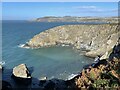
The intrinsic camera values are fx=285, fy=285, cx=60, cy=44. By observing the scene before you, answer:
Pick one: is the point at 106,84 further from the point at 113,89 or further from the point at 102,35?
the point at 102,35

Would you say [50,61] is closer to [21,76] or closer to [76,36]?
[21,76]

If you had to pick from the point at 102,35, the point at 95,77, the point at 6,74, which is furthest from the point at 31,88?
the point at 102,35

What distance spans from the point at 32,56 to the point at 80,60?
484 inches

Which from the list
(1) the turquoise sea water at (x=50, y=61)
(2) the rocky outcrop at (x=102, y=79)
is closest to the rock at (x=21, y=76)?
(1) the turquoise sea water at (x=50, y=61)

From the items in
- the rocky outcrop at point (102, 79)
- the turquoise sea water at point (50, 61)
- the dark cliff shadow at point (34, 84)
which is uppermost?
the rocky outcrop at point (102, 79)

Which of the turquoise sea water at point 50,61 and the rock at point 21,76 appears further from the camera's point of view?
the turquoise sea water at point 50,61

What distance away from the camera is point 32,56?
64438 millimetres

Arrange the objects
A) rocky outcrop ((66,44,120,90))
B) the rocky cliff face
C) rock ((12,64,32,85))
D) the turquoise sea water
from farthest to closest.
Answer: the rocky cliff face
the turquoise sea water
rock ((12,64,32,85))
rocky outcrop ((66,44,120,90))

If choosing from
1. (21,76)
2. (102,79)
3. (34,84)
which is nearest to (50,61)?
(21,76)

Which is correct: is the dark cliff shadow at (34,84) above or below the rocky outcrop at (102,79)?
below

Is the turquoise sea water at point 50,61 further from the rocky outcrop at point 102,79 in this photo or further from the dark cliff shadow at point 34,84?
the rocky outcrop at point 102,79

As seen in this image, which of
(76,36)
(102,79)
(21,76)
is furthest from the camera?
(76,36)

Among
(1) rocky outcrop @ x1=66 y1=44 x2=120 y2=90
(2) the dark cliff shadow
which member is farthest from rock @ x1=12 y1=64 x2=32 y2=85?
(1) rocky outcrop @ x1=66 y1=44 x2=120 y2=90

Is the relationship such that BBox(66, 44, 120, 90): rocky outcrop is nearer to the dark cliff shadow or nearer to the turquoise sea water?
the dark cliff shadow
